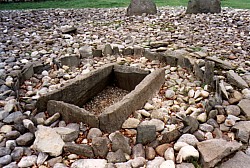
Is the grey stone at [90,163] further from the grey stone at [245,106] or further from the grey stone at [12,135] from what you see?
the grey stone at [245,106]

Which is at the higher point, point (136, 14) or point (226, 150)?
point (136, 14)

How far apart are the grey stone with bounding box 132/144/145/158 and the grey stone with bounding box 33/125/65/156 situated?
0.48 m

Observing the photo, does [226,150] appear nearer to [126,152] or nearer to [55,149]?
[126,152]

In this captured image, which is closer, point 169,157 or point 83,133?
point 169,157

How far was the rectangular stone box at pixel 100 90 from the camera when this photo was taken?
86.0 inches

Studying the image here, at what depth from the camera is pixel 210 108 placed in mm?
2314

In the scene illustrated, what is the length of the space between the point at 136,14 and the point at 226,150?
16.3 ft

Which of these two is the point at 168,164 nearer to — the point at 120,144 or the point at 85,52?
the point at 120,144

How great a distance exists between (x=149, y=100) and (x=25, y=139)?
1114mm

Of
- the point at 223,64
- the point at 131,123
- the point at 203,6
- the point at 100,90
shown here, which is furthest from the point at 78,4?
the point at 131,123

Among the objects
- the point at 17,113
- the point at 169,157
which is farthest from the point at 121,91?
the point at 169,157

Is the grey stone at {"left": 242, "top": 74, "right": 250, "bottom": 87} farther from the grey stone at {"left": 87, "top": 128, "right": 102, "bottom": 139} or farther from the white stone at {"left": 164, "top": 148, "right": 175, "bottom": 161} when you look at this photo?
the grey stone at {"left": 87, "top": 128, "right": 102, "bottom": 139}

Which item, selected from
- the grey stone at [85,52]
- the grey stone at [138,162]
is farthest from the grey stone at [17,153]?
the grey stone at [85,52]

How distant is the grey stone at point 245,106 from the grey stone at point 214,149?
1.47 ft
